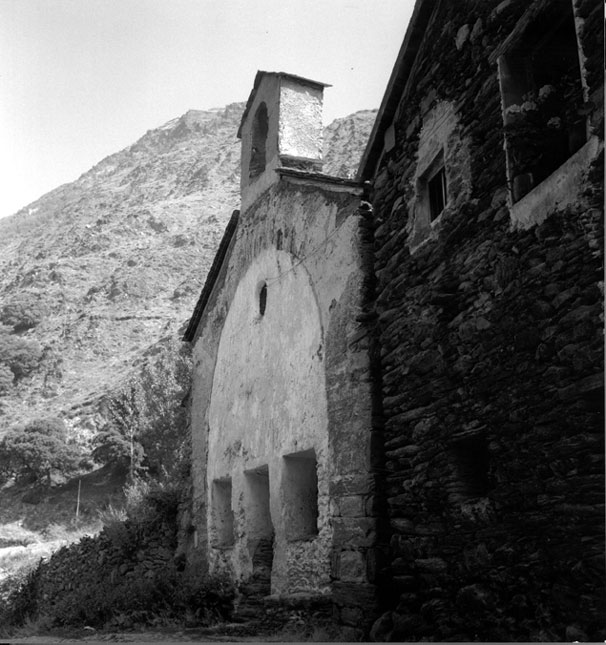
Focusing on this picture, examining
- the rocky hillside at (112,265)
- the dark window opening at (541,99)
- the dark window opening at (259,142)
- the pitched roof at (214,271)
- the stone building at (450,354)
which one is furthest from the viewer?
the rocky hillside at (112,265)

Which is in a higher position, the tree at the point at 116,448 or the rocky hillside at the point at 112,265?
the rocky hillside at the point at 112,265

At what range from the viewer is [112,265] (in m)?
64.1

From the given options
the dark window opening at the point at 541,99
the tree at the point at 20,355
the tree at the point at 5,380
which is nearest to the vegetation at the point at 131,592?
the dark window opening at the point at 541,99

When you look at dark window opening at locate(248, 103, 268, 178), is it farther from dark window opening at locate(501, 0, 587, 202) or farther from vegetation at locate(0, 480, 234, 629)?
dark window opening at locate(501, 0, 587, 202)

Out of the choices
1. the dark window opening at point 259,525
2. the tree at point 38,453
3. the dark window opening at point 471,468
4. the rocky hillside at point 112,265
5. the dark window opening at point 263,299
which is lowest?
the dark window opening at point 259,525

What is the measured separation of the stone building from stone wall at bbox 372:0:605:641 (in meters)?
0.02

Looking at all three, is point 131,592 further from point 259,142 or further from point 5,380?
point 5,380

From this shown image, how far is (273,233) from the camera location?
37.1ft

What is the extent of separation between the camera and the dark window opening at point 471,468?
6.40 m

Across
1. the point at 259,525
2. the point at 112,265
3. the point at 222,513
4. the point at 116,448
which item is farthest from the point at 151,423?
the point at 112,265

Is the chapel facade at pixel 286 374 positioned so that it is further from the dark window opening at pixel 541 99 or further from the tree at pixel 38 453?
the tree at pixel 38 453

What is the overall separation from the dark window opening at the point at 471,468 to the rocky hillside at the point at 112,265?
3469cm

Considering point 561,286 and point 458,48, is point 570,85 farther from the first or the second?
point 561,286

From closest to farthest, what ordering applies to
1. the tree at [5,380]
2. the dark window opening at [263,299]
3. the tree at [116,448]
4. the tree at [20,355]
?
the dark window opening at [263,299] < the tree at [116,448] < the tree at [5,380] < the tree at [20,355]
